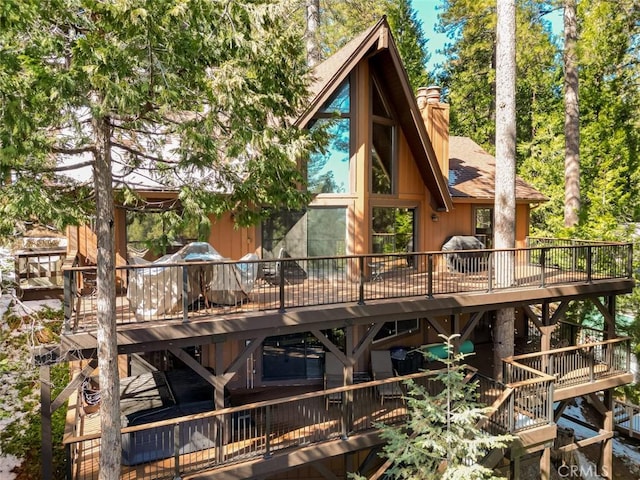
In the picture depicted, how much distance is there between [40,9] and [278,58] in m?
3.00

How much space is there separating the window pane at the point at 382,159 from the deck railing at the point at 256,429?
5.15 meters

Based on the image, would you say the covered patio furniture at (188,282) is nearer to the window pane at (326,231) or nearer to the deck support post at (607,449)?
the window pane at (326,231)

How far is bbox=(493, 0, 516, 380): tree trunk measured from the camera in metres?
11.0

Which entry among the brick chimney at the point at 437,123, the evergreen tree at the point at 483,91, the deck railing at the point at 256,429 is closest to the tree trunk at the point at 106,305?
the deck railing at the point at 256,429

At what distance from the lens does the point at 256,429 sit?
8.67 m

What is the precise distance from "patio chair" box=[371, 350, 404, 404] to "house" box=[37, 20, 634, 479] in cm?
5

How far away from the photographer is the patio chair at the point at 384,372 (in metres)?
10.3

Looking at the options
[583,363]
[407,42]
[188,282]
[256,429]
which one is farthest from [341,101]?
[407,42]

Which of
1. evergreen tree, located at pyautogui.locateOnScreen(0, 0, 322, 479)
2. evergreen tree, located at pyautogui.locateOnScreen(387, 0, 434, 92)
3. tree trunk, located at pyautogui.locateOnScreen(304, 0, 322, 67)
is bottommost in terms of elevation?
evergreen tree, located at pyautogui.locateOnScreen(0, 0, 322, 479)

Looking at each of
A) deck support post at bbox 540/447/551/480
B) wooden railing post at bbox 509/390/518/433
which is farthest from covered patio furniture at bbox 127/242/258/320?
deck support post at bbox 540/447/551/480

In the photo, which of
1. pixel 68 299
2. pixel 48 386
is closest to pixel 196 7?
pixel 68 299

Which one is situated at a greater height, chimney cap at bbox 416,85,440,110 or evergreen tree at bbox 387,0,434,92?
evergreen tree at bbox 387,0,434,92

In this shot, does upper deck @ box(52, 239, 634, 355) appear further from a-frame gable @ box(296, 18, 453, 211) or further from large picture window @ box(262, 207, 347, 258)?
a-frame gable @ box(296, 18, 453, 211)

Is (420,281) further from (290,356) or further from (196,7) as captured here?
(196,7)
